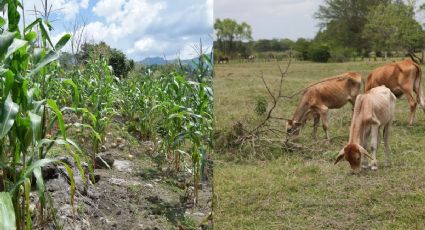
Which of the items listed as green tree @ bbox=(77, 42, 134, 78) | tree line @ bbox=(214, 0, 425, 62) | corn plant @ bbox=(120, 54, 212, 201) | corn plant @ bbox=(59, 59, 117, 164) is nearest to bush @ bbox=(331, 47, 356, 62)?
tree line @ bbox=(214, 0, 425, 62)

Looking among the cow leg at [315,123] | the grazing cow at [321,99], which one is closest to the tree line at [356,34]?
the grazing cow at [321,99]

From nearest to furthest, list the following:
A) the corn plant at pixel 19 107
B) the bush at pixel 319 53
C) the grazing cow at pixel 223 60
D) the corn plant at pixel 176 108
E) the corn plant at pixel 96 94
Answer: the corn plant at pixel 19 107
the bush at pixel 319 53
the grazing cow at pixel 223 60
the corn plant at pixel 176 108
the corn plant at pixel 96 94

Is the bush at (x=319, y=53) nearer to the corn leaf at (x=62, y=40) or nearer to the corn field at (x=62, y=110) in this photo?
the corn field at (x=62, y=110)

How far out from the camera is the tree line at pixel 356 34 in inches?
47.9

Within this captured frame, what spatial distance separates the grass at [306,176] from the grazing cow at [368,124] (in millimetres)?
24

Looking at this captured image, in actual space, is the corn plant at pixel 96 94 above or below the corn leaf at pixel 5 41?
below

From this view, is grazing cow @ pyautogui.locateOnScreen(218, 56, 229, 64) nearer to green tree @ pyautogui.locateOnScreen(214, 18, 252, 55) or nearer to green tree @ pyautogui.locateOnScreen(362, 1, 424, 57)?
green tree @ pyautogui.locateOnScreen(214, 18, 252, 55)

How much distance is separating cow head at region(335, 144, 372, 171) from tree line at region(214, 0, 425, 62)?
0.77ft

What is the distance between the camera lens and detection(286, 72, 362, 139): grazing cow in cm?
142

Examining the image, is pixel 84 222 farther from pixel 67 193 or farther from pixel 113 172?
pixel 113 172

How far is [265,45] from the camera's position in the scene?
1343mm

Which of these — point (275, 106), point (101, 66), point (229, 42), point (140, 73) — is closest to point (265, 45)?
point (229, 42)

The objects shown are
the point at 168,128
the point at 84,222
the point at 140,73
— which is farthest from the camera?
the point at 140,73

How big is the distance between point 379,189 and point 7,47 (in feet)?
3.11
